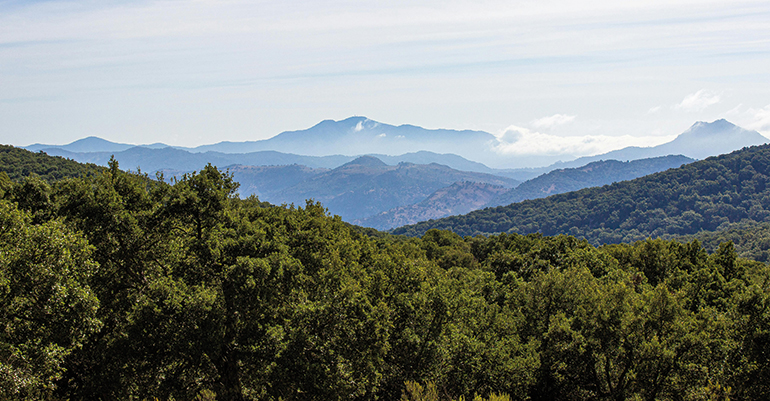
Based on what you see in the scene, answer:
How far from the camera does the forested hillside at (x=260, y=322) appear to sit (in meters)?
14.2

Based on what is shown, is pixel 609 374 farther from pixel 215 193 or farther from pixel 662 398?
pixel 215 193

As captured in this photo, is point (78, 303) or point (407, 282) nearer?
point (78, 303)

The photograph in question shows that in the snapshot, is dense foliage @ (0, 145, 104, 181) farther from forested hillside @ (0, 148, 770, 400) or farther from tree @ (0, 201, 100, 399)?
tree @ (0, 201, 100, 399)

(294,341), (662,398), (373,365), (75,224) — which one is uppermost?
(75,224)

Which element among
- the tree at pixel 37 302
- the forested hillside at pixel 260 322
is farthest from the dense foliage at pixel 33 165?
the tree at pixel 37 302

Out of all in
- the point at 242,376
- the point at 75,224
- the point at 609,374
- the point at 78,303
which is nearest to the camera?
the point at 78,303

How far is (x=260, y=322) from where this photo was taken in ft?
60.0

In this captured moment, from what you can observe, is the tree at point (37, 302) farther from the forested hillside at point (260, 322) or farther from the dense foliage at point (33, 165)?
the dense foliage at point (33, 165)

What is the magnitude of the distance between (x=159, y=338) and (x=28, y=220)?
6.20m

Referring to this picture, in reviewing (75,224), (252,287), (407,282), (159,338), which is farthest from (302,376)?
(75,224)

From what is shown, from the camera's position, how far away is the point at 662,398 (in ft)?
67.9

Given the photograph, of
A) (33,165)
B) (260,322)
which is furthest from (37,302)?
(33,165)

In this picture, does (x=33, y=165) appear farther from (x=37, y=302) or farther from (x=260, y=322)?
(x=260, y=322)

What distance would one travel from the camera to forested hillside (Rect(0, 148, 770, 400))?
46.8ft
